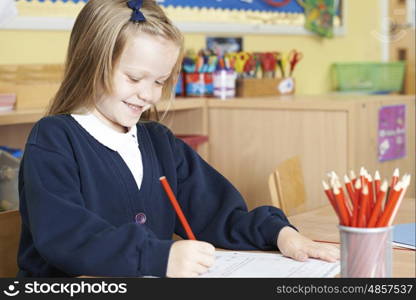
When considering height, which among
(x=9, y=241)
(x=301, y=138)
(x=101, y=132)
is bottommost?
(x=9, y=241)

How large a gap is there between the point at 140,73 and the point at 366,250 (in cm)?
50

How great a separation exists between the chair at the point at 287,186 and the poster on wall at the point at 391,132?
576mm

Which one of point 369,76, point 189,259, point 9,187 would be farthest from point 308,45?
point 189,259

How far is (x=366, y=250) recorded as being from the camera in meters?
0.81

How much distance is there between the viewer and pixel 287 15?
9.82 ft

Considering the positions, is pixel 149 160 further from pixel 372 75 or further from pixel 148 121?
pixel 372 75

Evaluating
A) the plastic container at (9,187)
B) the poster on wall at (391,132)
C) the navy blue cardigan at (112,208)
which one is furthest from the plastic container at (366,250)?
the poster on wall at (391,132)

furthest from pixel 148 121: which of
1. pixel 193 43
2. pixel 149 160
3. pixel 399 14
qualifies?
pixel 399 14

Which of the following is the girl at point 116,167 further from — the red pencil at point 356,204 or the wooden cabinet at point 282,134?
the wooden cabinet at point 282,134

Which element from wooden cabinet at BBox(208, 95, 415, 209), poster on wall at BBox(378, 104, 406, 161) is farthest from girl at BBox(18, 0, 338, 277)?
poster on wall at BBox(378, 104, 406, 161)

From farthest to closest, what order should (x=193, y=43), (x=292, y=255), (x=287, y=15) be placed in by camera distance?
(x=287, y=15) < (x=193, y=43) < (x=292, y=255)

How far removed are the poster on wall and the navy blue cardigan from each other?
3.37 ft

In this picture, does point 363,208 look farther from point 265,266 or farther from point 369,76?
point 369,76

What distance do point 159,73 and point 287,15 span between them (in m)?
1.92
